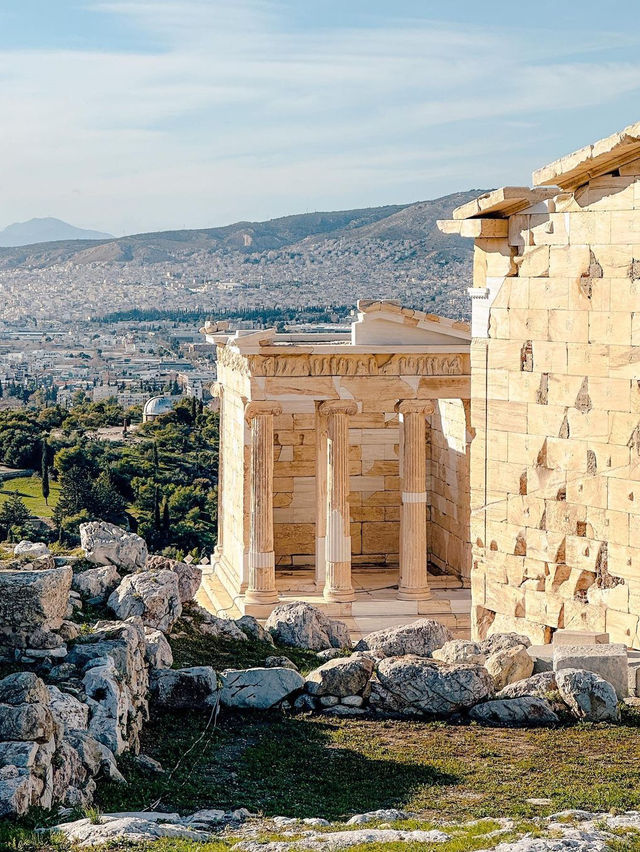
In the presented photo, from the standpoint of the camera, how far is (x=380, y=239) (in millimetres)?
130125

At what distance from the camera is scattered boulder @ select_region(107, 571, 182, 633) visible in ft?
53.1

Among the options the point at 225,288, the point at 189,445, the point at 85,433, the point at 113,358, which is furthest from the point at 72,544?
the point at 225,288

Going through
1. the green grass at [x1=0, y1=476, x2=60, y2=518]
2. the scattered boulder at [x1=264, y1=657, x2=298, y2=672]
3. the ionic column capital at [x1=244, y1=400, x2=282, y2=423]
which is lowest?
the green grass at [x1=0, y1=476, x2=60, y2=518]

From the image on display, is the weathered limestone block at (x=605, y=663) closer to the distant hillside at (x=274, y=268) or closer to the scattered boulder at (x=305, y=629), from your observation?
the scattered boulder at (x=305, y=629)

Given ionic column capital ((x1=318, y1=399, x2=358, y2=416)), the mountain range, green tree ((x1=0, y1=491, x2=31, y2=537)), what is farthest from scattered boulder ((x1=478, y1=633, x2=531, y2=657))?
the mountain range

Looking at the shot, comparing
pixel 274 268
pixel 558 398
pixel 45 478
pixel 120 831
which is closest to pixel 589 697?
pixel 558 398

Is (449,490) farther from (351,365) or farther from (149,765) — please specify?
(149,765)

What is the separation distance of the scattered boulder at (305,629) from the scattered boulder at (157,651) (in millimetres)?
2777

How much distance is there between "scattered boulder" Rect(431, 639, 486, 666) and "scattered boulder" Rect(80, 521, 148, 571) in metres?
5.11

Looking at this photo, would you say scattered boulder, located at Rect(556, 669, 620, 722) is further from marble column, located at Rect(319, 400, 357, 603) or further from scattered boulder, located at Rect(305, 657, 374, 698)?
marble column, located at Rect(319, 400, 357, 603)

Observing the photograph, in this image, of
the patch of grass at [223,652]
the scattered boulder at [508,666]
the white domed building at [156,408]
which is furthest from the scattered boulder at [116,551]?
the white domed building at [156,408]

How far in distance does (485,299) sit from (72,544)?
2185cm

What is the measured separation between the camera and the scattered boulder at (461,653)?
14.7 meters

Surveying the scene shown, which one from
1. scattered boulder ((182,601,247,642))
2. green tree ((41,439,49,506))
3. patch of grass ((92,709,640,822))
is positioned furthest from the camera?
green tree ((41,439,49,506))
